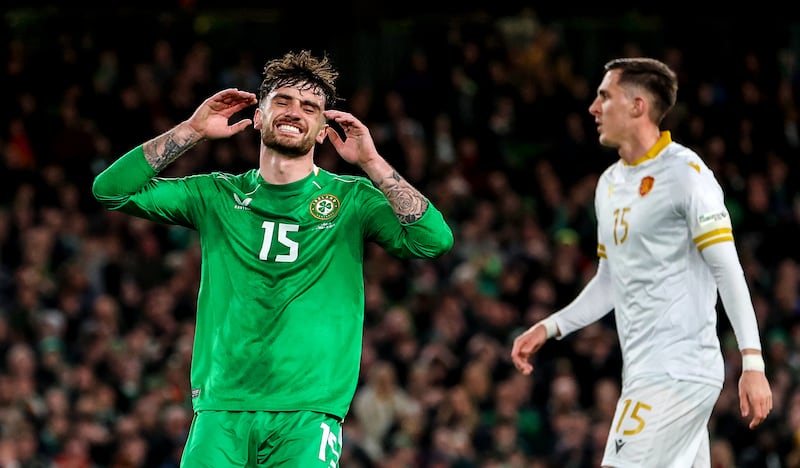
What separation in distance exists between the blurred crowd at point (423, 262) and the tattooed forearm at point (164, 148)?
5775 millimetres

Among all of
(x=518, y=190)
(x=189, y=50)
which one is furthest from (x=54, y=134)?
(x=518, y=190)

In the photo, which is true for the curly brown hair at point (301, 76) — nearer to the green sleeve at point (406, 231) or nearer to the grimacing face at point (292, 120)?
the grimacing face at point (292, 120)

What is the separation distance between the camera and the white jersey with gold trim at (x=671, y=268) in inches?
241

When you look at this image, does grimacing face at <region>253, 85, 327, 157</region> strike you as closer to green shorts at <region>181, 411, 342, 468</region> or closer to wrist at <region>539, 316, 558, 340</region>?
green shorts at <region>181, 411, 342, 468</region>

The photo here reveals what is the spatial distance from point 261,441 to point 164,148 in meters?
1.33

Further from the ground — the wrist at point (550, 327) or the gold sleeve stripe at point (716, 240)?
the gold sleeve stripe at point (716, 240)

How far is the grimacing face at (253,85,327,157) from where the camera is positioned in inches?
237

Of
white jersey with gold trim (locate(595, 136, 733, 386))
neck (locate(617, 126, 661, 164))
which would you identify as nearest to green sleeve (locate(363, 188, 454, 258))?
white jersey with gold trim (locate(595, 136, 733, 386))

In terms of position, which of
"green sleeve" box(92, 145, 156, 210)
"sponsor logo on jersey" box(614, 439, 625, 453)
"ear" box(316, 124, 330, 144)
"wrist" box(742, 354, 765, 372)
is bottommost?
"sponsor logo on jersey" box(614, 439, 625, 453)

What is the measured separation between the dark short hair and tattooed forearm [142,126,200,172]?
2.01 meters

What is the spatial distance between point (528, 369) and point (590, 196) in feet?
31.1

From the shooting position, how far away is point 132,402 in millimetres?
12336

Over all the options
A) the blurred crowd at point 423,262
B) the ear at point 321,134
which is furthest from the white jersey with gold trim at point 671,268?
the blurred crowd at point 423,262

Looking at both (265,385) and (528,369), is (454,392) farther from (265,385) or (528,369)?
(265,385)
